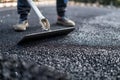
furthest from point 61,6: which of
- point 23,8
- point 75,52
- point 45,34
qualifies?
point 75,52

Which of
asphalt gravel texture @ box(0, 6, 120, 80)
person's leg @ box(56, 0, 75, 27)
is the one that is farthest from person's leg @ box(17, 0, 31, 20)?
person's leg @ box(56, 0, 75, 27)

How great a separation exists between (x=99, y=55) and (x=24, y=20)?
4.26ft

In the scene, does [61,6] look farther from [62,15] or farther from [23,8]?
[23,8]

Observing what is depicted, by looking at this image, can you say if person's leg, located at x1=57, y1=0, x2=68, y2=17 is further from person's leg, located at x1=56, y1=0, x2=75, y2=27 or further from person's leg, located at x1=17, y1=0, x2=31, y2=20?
person's leg, located at x1=17, y1=0, x2=31, y2=20

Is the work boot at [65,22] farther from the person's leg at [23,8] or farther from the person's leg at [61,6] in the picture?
the person's leg at [23,8]

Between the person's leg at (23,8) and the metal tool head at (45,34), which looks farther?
the person's leg at (23,8)

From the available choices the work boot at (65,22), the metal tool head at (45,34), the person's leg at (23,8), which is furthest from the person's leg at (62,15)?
the person's leg at (23,8)

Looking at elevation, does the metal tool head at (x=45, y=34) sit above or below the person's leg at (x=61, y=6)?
below

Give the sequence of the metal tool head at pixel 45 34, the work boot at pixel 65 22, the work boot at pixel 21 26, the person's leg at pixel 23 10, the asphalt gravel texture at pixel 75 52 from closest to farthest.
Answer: the asphalt gravel texture at pixel 75 52 → the metal tool head at pixel 45 34 → the work boot at pixel 21 26 → the person's leg at pixel 23 10 → the work boot at pixel 65 22

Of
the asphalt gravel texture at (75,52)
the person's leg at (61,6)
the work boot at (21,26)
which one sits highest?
the person's leg at (61,6)

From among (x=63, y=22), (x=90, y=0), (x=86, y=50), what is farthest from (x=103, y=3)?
(x=86, y=50)

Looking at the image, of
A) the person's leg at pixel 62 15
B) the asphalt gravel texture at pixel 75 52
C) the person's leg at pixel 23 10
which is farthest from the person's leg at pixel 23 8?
the person's leg at pixel 62 15

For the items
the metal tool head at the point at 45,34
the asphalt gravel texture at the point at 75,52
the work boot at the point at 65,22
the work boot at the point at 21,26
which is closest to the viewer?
the asphalt gravel texture at the point at 75,52

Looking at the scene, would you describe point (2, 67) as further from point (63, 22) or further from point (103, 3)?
point (103, 3)
